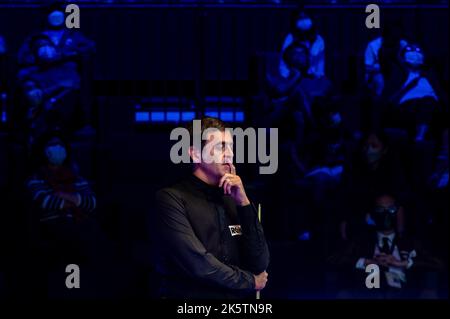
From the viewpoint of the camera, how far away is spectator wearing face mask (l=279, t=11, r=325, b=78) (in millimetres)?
6984

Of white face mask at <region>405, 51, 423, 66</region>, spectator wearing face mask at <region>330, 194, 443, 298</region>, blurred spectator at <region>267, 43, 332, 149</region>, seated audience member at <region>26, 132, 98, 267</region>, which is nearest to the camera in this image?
spectator wearing face mask at <region>330, 194, 443, 298</region>

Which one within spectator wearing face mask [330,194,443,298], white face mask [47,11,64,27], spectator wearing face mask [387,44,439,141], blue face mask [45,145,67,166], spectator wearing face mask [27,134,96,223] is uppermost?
white face mask [47,11,64,27]

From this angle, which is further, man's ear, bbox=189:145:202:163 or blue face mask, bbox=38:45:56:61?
blue face mask, bbox=38:45:56:61

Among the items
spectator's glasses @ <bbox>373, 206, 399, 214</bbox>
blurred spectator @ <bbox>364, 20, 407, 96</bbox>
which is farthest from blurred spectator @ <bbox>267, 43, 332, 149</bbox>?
spectator's glasses @ <bbox>373, 206, 399, 214</bbox>

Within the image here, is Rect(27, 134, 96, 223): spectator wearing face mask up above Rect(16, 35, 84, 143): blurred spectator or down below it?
below

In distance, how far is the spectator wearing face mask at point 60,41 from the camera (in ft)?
23.0

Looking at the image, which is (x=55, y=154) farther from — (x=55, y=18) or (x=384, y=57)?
(x=384, y=57)

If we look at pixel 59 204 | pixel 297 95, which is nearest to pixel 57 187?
pixel 59 204

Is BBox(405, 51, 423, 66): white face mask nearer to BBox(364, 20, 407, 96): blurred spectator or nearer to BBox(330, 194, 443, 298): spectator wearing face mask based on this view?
BBox(364, 20, 407, 96): blurred spectator

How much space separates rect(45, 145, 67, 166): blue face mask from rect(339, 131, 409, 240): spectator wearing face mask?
7.85ft

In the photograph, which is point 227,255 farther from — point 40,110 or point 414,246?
point 40,110

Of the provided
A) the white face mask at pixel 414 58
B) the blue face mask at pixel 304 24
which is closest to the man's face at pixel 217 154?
the blue face mask at pixel 304 24

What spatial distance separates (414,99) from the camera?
7.10 metres
